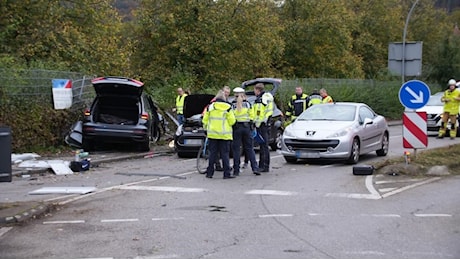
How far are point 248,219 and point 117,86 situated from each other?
906 centimetres

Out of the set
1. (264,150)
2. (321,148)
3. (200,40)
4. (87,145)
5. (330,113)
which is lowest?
(87,145)

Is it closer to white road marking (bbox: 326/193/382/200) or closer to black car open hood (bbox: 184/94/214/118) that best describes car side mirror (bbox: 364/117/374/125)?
black car open hood (bbox: 184/94/214/118)

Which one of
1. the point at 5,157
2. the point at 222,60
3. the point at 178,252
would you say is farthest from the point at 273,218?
the point at 222,60

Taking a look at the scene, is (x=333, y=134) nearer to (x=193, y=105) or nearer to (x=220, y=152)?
(x=220, y=152)

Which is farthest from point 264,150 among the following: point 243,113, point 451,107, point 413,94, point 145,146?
point 451,107

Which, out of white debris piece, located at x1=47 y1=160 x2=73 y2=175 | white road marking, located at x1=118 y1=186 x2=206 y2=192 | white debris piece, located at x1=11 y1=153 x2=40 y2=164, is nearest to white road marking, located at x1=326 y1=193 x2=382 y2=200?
white road marking, located at x1=118 y1=186 x2=206 y2=192

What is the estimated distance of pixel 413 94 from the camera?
45.5ft

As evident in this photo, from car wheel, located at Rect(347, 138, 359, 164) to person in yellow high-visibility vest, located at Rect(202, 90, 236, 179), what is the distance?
3.46 metres

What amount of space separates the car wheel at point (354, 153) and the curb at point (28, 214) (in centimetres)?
778

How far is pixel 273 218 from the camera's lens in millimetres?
9055

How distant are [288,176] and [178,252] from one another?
6822mm

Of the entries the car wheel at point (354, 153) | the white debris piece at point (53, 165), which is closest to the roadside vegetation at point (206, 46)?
the white debris piece at point (53, 165)

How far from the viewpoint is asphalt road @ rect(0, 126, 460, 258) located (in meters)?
7.26

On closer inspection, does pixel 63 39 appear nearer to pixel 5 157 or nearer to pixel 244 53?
pixel 244 53
